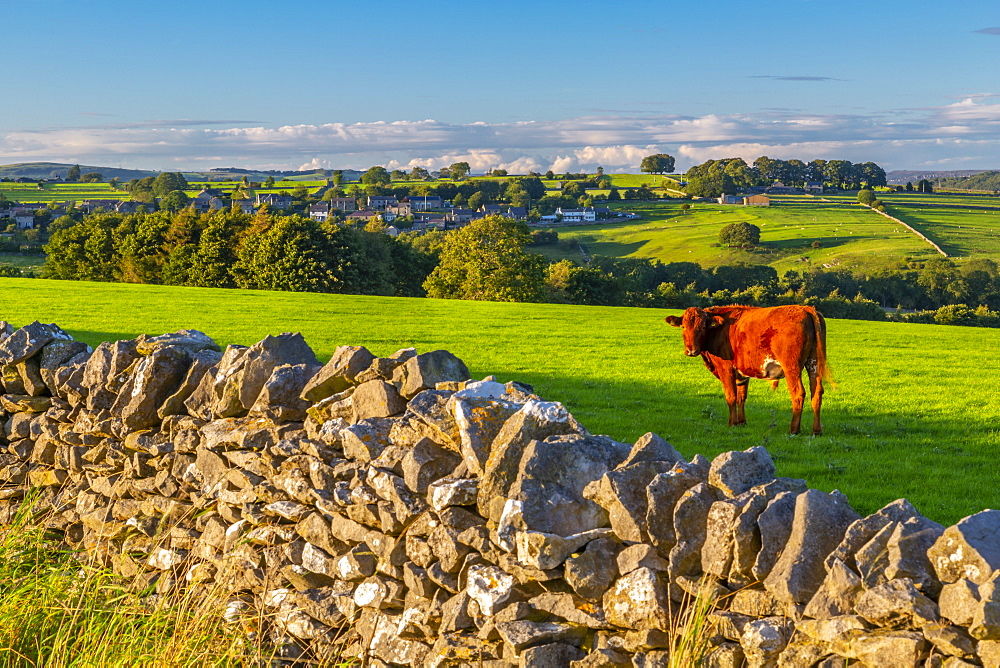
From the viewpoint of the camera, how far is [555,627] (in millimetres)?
4500

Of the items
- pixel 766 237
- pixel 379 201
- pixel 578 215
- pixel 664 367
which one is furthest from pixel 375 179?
pixel 664 367

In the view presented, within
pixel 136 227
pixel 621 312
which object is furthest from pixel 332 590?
pixel 136 227

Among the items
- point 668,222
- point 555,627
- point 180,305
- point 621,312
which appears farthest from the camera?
point 668,222

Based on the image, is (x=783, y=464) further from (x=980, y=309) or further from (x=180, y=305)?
(x=980, y=309)

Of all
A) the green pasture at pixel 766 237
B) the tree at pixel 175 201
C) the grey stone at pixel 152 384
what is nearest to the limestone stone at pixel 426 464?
the grey stone at pixel 152 384

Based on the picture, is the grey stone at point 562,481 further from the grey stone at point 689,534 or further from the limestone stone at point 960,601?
the limestone stone at point 960,601

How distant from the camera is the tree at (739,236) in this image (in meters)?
119

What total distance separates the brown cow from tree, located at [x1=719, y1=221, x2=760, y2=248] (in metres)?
112

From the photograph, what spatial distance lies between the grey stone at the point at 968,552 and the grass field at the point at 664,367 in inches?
121

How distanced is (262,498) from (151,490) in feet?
5.28

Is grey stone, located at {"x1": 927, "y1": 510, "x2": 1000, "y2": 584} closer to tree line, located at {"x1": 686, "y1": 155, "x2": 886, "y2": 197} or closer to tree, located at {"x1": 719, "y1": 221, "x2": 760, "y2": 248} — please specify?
tree, located at {"x1": 719, "y1": 221, "x2": 760, "y2": 248}

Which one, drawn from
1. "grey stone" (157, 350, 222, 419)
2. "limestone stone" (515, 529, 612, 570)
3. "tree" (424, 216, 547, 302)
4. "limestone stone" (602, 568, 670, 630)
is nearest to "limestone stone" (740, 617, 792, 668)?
"limestone stone" (602, 568, 670, 630)

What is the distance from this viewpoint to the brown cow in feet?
33.7

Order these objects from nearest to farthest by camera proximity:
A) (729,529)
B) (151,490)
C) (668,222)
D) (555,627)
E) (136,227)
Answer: (729,529) → (555,627) → (151,490) → (136,227) → (668,222)
